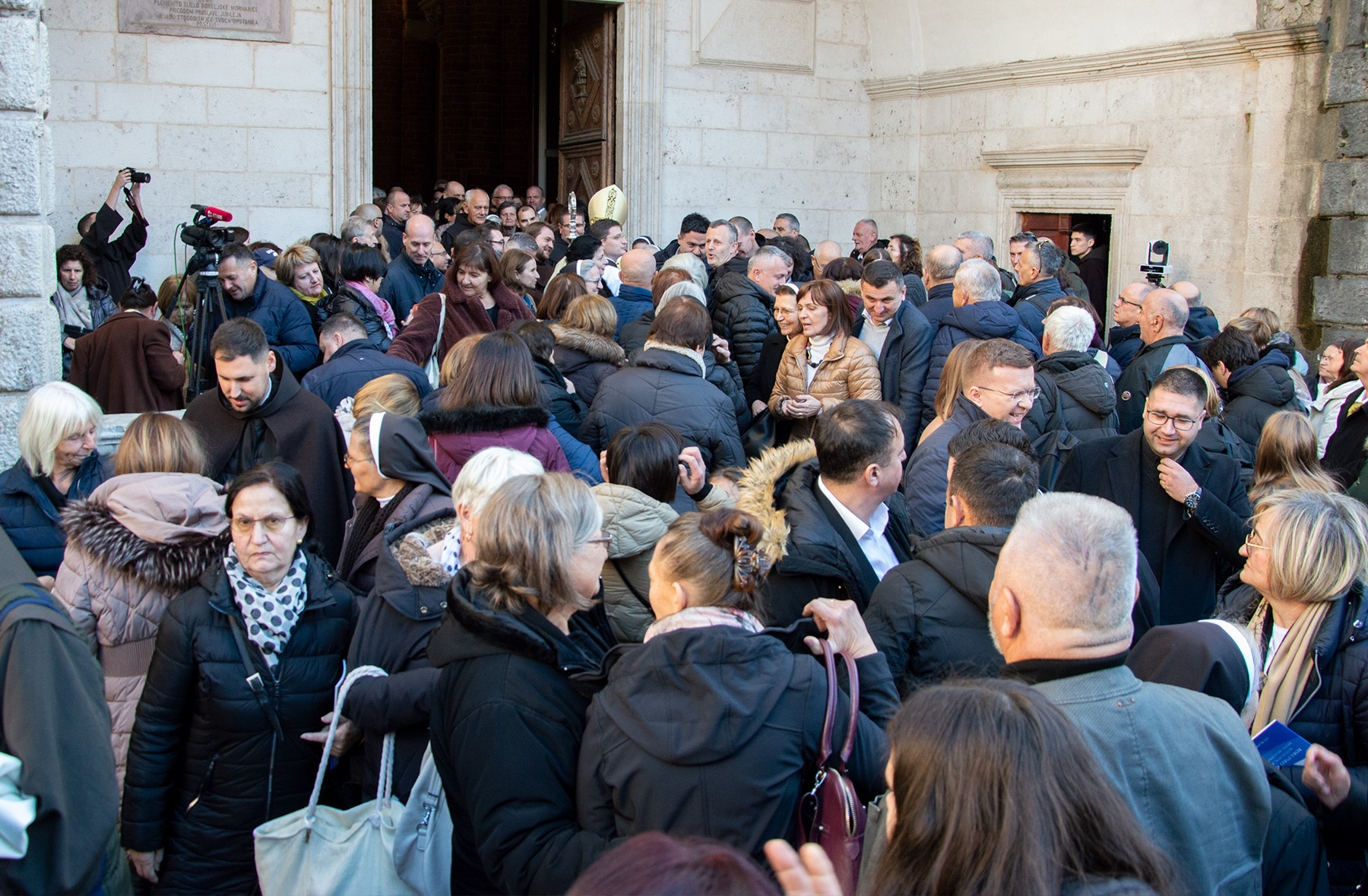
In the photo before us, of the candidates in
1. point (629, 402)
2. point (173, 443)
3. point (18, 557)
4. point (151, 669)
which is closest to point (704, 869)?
point (18, 557)

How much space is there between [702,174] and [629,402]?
740 cm

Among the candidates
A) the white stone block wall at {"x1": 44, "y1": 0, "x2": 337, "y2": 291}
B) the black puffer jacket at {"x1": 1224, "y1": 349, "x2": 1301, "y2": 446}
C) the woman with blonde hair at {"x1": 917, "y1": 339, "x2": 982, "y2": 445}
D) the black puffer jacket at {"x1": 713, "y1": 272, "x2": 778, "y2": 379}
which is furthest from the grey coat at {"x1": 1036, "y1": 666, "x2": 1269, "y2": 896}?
the white stone block wall at {"x1": 44, "y1": 0, "x2": 337, "y2": 291}

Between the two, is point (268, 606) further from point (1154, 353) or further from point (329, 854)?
point (1154, 353)

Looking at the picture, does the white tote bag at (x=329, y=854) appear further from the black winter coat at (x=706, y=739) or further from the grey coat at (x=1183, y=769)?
the grey coat at (x=1183, y=769)

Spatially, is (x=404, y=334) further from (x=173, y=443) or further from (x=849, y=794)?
(x=849, y=794)

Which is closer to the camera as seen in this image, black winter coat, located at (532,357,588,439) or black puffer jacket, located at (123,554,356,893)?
black puffer jacket, located at (123,554,356,893)

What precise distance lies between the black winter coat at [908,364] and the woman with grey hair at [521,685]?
3.65 metres

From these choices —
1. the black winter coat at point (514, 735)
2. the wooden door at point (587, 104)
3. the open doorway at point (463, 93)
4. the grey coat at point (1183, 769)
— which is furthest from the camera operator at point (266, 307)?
the open doorway at point (463, 93)

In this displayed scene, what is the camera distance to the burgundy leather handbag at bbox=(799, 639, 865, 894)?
193 cm

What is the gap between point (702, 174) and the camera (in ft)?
37.9

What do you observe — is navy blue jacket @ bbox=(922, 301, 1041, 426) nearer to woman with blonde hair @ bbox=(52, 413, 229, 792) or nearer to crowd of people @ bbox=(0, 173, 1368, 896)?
crowd of people @ bbox=(0, 173, 1368, 896)

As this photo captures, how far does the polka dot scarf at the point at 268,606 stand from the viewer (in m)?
2.75

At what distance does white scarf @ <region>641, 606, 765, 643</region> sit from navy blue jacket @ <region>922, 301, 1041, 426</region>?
3.66 metres

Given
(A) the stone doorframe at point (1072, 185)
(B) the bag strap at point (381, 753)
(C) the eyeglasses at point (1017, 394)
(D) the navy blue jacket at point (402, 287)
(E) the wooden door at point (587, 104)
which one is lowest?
(B) the bag strap at point (381, 753)
